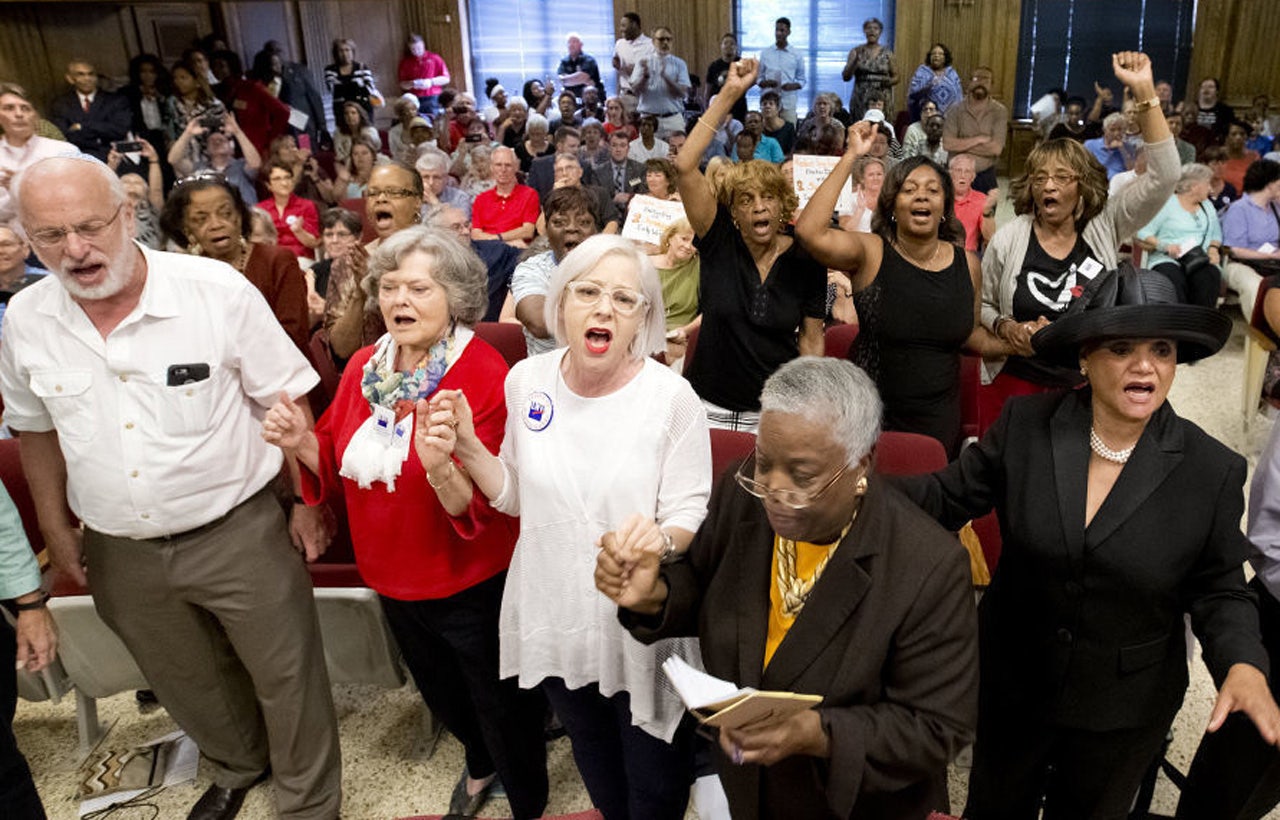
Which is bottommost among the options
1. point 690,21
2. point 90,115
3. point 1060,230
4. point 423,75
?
point 1060,230

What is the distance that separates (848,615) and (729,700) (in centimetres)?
31

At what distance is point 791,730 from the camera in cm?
143

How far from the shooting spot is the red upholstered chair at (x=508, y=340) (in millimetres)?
3678

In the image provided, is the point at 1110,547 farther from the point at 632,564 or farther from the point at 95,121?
the point at 95,121

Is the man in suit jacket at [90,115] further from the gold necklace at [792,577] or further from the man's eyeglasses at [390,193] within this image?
the gold necklace at [792,577]

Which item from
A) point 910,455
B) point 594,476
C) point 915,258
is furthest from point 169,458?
point 915,258

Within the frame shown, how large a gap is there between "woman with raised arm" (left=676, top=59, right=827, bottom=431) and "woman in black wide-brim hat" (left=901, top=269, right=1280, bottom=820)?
3.51ft

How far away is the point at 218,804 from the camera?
2.80m

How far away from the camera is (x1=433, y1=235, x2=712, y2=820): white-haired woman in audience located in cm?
192

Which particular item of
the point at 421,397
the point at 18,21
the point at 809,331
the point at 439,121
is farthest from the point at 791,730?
the point at 439,121

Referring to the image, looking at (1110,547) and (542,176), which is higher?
(542,176)

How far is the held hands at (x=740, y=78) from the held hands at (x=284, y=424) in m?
1.66

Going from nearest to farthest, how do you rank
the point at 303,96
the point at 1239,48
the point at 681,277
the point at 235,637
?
the point at 235,637 < the point at 681,277 < the point at 303,96 < the point at 1239,48

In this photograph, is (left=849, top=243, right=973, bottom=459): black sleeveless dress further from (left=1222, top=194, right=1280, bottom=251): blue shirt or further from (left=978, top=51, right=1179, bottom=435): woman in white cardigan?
(left=1222, top=194, right=1280, bottom=251): blue shirt
